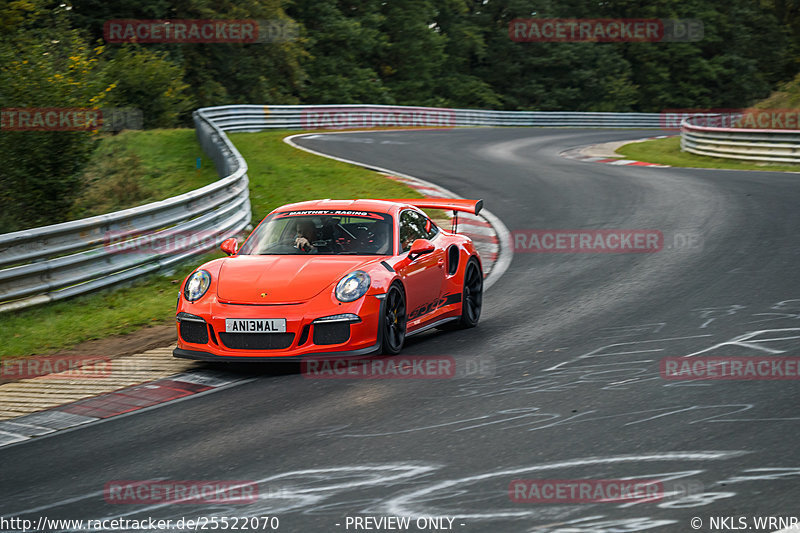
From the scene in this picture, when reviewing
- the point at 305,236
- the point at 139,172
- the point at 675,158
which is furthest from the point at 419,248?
the point at 675,158

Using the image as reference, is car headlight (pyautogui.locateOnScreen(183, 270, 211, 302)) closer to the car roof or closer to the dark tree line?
the car roof

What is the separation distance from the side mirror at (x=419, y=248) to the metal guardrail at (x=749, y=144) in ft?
60.5

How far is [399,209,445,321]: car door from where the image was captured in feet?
29.2

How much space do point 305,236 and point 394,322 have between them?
1.32m

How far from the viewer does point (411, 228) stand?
9.61 metres

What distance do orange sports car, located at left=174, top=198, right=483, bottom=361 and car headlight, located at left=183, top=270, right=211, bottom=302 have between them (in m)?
0.01

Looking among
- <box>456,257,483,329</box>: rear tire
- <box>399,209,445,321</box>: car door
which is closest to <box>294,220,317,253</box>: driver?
<box>399,209,445,321</box>: car door

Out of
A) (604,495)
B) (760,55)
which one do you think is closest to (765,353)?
(604,495)

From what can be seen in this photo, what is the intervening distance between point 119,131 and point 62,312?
2047 cm

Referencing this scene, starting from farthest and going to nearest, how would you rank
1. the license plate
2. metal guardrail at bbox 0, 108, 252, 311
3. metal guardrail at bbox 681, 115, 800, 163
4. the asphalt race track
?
metal guardrail at bbox 681, 115, 800, 163 < metal guardrail at bbox 0, 108, 252, 311 < the license plate < the asphalt race track

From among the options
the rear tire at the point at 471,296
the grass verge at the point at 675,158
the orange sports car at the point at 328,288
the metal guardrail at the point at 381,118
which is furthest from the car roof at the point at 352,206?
the metal guardrail at the point at 381,118

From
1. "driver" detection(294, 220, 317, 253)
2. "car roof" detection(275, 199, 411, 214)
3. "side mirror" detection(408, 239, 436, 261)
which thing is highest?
"car roof" detection(275, 199, 411, 214)

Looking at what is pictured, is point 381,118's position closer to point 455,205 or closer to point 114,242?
point 114,242

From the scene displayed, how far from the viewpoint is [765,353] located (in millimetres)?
7883
